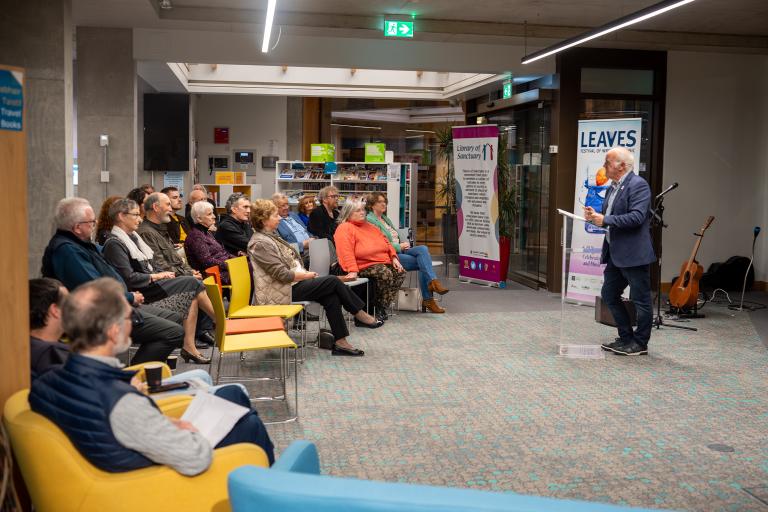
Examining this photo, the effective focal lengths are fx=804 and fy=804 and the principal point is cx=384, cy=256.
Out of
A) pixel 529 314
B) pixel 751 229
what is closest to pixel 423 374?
pixel 529 314

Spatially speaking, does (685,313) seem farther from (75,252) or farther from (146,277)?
(75,252)

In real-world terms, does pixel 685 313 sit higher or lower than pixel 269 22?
lower

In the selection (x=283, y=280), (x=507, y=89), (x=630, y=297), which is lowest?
(x=630, y=297)

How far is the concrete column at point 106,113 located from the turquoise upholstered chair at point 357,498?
796cm

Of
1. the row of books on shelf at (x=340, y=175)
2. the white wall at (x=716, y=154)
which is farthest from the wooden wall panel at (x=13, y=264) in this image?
the row of books on shelf at (x=340, y=175)

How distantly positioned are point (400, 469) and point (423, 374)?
2.07 m

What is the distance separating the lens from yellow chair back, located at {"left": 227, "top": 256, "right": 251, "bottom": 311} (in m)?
5.95

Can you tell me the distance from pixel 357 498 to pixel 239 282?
4.34 m

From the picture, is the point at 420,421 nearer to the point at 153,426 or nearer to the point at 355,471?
the point at 355,471

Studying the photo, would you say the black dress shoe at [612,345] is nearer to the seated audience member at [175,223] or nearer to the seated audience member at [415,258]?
the seated audience member at [415,258]

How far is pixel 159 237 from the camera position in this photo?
20.9 feet

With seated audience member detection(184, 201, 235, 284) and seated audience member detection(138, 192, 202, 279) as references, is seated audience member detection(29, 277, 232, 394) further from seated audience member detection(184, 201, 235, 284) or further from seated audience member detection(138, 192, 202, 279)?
seated audience member detection(184, 201, 235, 284)

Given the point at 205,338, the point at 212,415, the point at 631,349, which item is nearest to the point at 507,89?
the point at 631,349

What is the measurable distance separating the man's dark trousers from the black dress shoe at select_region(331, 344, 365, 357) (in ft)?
7.03
